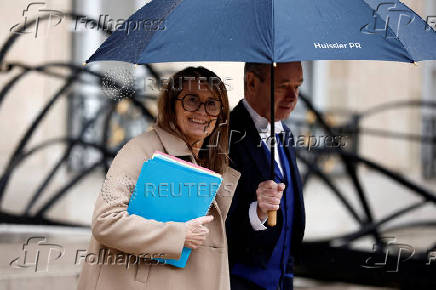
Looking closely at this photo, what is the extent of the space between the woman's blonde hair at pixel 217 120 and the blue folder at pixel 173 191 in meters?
0.19

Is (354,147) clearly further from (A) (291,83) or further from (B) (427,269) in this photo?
(A) (291,83)

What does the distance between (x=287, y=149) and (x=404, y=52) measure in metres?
0.63

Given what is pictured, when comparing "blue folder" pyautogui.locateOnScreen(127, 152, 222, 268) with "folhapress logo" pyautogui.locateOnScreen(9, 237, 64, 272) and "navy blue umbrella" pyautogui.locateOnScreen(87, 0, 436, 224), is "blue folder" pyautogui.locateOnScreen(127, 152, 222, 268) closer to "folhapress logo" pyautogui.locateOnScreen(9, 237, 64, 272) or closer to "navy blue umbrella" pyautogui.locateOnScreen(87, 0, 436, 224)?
"navy blue umbrella" pyautogui.locateOnScreen(87, 0, 436, 224)

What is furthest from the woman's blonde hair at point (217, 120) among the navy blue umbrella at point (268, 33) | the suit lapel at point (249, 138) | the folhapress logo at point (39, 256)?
the folhapress logo at point (39, 256)

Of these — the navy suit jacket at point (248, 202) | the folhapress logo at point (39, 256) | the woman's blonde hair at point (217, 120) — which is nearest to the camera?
the woman's blonde hair at point (217, 120)

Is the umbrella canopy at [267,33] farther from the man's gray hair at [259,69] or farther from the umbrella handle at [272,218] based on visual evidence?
the umbrella handle at [272,218]

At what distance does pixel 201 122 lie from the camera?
265cm

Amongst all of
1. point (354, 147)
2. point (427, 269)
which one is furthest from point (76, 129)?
point (427, 269)

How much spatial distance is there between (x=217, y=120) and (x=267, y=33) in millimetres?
392

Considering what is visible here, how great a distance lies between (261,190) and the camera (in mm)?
2791

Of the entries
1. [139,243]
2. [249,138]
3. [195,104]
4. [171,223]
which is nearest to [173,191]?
[171,223]

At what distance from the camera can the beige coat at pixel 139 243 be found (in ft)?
7.84

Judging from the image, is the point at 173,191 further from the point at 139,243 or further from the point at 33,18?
the point at 33,18

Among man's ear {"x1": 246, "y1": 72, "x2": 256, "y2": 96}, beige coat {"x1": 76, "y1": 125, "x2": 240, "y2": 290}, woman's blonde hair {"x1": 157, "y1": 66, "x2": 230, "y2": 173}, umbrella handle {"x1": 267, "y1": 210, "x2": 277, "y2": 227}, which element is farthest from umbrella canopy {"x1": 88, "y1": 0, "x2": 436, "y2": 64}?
umbrella handle {"x1": 267, "y1": 210, "x2": 277, "y2": 227}
